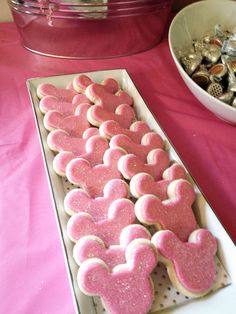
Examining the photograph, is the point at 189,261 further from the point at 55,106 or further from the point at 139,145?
the point at 55,106

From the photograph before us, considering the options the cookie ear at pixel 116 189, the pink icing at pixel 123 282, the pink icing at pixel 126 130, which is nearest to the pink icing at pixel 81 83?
the pink icing at pixel 126 130

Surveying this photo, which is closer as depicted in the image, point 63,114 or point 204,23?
point 63,114

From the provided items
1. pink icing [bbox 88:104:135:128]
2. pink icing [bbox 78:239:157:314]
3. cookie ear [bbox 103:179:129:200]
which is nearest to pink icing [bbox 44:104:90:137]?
pink icing [bbox 88:104:135:128]

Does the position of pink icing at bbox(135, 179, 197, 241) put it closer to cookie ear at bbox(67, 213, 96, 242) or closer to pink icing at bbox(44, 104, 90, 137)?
cookie ear at bbox(67, 213, 96, 242)

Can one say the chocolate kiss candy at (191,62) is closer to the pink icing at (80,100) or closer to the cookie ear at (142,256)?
the pink icing at (80,100)

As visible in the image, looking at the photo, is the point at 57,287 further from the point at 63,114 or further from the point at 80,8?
the point at 80,8

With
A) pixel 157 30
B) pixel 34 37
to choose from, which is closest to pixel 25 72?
pixel 34 37

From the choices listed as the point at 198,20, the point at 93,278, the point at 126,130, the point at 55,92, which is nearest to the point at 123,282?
the point at 93,278
